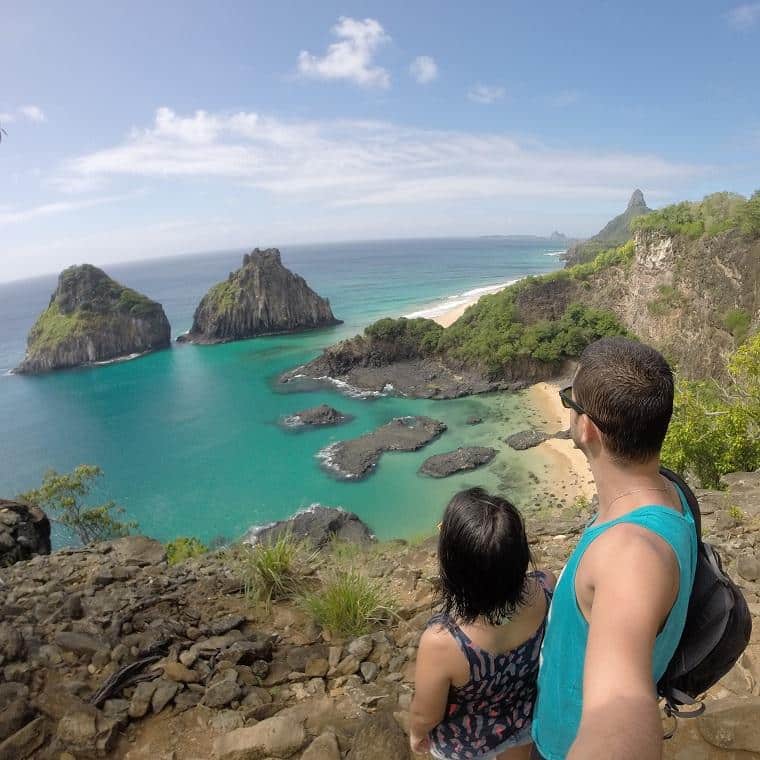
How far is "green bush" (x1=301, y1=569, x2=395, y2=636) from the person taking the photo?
5102 mm

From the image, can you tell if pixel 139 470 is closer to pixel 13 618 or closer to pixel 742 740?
pixel 13 618

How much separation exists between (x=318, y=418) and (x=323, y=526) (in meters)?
15.6

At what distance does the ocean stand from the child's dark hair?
22.4 meters

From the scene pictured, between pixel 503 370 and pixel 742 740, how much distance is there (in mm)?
40068

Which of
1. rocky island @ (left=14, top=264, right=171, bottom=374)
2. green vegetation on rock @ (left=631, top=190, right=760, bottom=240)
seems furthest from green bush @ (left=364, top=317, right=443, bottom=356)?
rocky island @ (left=14, top=264, right=171, bottom=374)

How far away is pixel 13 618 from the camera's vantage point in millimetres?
5320

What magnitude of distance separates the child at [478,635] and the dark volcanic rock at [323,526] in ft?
63.9

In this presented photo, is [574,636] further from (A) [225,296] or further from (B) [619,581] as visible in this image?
(A) [225,296]

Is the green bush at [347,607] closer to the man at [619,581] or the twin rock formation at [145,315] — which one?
the man at [619,581]

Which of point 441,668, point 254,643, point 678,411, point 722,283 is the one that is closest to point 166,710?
point 254,643

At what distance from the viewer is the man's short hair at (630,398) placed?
5.15 feet

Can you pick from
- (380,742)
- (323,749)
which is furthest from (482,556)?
(323,749)

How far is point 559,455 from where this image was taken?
28297 mm

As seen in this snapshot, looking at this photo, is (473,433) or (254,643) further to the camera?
(473,433)
